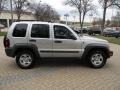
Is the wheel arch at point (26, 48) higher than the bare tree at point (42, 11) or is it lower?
lower

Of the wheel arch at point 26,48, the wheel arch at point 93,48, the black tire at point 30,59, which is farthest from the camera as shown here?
the wheel arch at point 93,48

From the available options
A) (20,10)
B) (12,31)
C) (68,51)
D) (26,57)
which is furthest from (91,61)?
(20,10)

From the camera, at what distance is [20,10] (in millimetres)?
47000

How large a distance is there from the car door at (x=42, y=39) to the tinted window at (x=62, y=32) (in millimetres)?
315

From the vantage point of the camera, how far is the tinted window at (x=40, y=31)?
875 cm

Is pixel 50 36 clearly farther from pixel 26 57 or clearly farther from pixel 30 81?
pixel 30 81

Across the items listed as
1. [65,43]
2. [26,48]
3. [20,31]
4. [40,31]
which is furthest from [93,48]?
[20,31]

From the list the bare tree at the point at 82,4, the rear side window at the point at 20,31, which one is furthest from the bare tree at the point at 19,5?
the rear side window at the point at 20,31

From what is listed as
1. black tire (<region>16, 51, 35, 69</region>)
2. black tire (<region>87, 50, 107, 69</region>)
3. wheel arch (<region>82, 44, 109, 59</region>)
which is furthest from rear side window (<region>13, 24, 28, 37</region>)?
black tire (<region>87, 50, 107, 69</region>)

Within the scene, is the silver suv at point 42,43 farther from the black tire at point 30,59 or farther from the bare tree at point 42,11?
the bare tree at point 42,11

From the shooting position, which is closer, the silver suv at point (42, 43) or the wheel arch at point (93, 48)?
the silver suv at point (42, 43)

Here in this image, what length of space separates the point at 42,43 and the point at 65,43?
891 mm

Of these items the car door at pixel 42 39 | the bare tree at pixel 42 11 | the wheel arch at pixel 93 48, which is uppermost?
the bare tree at pixel 42 11

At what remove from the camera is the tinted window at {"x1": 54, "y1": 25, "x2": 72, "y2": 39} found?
8852 millimetres
